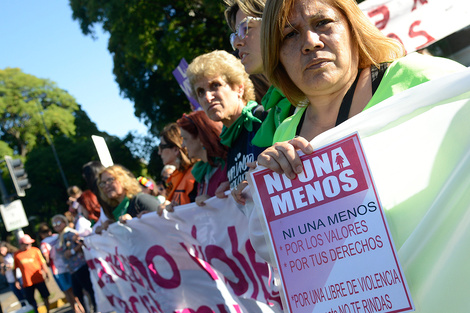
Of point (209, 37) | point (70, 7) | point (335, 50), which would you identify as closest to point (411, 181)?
point (335, 50)

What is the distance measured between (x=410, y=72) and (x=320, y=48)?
30 cm

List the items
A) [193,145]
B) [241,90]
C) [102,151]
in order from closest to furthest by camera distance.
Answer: [241,90] → [193,145] → [102,151]

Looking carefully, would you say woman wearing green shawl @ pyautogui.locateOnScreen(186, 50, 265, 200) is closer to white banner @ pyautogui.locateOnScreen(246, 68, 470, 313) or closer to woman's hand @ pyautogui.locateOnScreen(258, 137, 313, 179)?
woman's hand @ pyautogui.locateOnScreen(258, 137, 313, 179)

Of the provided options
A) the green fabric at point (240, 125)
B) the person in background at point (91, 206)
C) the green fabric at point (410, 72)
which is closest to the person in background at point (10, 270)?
the person in background at point (91, 206)

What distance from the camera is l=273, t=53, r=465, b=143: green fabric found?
1.43m

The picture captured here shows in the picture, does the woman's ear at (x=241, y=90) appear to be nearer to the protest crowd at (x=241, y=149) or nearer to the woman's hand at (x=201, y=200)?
the protest crowd at (x=241, y=149)

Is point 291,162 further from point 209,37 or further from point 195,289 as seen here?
point 209,37

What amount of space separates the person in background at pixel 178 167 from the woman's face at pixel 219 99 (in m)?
1.17

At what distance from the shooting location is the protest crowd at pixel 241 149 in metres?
1.61

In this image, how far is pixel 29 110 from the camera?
5022cm

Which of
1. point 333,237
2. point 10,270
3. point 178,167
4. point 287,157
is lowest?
point 10,270

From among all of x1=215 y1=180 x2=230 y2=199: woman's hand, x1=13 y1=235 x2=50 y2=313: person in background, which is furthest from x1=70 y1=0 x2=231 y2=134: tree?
x1=215 y1=180 x2=230 y2=199: woman's hand

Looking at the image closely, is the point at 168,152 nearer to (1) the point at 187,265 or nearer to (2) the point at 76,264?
(1) the point at 187,265

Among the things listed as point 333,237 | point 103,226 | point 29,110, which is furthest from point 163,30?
point 29,110
